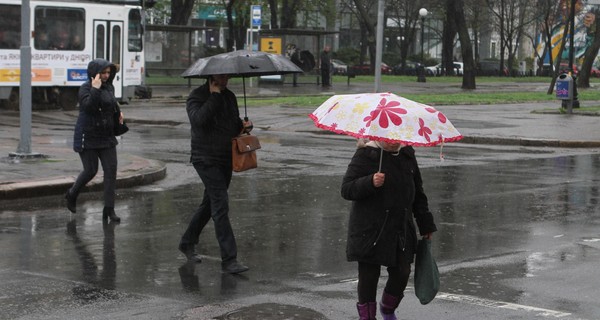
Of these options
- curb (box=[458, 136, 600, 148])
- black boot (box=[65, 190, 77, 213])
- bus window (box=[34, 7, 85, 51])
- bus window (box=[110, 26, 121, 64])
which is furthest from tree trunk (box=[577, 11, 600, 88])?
black boot (box=[65, 190, 77, 213])

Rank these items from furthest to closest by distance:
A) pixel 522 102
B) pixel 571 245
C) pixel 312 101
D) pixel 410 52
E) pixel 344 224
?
1. pixel 410 52
2. pixel 522 102
3. pixel 312 101
4. pixel 344 224
5. pixel 571 245

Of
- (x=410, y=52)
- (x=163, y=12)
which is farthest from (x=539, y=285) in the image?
(x=410, y=52)

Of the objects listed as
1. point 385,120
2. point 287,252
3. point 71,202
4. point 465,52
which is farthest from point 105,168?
point 465,52

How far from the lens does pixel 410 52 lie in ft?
368

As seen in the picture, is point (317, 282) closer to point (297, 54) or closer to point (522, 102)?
point (522, 102)

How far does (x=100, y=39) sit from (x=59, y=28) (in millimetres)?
1447

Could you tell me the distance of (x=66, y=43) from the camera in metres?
31.2

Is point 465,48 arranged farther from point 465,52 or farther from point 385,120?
point 385,120

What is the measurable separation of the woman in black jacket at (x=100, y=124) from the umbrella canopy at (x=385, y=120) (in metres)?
5.18

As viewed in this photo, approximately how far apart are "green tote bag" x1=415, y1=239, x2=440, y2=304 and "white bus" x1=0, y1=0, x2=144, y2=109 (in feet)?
80.7

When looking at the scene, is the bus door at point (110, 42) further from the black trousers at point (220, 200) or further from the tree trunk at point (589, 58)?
the tree trunk at point (589, 58)

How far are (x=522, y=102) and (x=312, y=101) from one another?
8189 mm

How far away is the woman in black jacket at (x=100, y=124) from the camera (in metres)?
11.3

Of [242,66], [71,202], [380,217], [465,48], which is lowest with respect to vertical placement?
[71,202]
